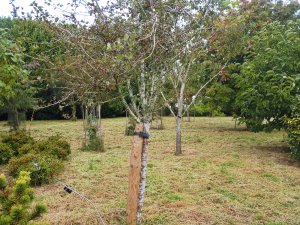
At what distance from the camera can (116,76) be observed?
3270 mm

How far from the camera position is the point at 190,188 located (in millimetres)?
5902

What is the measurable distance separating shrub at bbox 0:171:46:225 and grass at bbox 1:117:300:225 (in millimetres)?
1881

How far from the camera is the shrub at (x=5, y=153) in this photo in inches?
313

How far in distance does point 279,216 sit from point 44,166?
415 cm

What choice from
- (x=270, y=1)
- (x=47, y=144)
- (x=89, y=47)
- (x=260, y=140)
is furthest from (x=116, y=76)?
(x=270, y=1)

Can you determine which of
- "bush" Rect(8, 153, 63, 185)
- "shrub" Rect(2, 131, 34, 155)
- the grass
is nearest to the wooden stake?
the grass

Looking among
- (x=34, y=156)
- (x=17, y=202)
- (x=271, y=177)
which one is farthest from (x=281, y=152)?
(x=17, y=202)

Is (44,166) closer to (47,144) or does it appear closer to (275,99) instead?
(47,144)

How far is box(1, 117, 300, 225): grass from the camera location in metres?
4.55

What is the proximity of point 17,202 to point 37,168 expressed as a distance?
3855mm

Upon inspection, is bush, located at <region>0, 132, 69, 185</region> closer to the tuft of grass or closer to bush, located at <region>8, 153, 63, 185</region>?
bush, located at <region>8, 153, 63, 185</region>

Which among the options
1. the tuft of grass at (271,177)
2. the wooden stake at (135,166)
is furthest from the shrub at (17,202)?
the tuft of grass at (271,177)

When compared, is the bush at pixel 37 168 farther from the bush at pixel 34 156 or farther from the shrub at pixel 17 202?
the shrub at pixel 17 202

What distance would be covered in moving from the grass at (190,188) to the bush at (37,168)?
0.22m
